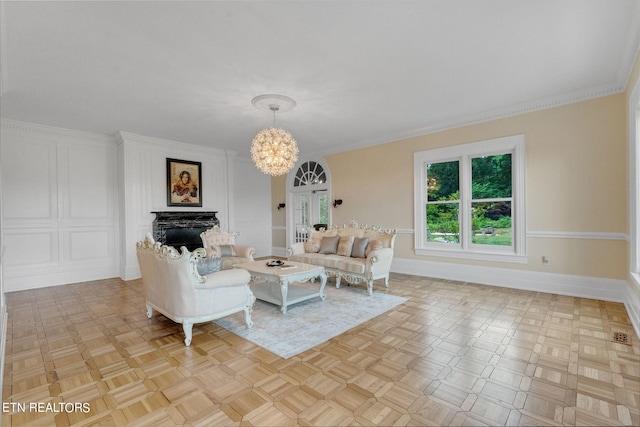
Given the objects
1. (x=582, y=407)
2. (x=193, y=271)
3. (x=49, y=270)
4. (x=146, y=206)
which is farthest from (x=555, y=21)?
(x=49, y=270)

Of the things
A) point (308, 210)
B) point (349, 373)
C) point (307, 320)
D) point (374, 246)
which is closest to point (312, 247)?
point (374, 246)

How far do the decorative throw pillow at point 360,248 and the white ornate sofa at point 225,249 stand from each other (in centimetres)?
180

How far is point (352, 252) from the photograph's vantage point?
5.09 m

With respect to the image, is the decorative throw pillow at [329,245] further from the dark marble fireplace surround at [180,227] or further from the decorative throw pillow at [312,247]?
the dark marble fireplace surround at [180,227]

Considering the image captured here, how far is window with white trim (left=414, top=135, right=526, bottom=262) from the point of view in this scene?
4770mm

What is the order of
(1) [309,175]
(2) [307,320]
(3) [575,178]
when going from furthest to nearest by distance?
(1) [309,175], (3) [575,178], (2) [307,320]

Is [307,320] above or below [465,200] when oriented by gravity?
below

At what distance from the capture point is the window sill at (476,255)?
4.70 metres

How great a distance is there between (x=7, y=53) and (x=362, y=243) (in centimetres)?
482

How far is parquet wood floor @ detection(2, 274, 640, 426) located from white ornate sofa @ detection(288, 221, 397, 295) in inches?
40.7

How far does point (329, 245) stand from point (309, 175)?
312cm

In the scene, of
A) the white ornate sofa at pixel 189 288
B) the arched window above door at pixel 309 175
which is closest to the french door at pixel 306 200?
the arched window above door at pixel 309 175

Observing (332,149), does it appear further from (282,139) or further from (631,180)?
(631,180)

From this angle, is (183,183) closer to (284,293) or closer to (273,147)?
(273,147)
